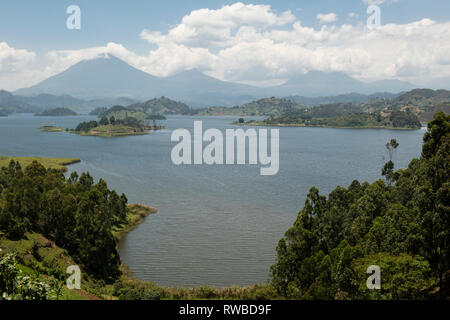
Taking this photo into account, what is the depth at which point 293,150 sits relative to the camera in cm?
9400

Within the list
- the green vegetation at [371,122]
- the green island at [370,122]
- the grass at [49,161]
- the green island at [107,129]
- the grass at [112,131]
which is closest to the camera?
the grass at [49,161]

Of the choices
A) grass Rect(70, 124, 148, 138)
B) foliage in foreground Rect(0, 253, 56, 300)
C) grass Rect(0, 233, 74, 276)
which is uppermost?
grass Rect(70, 124, 148, 138)

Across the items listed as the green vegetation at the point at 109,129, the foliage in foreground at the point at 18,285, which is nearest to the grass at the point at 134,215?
the foliage in foreground at the point at 18,285

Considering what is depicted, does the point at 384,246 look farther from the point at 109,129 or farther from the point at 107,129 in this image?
the point at 107,129

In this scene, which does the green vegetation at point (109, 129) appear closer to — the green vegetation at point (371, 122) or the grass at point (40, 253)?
the green vegetation at point (371, 122)

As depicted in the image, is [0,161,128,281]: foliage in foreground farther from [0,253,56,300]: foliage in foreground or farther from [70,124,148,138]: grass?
[70,124,148,138]: grass

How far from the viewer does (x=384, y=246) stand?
58.9ft

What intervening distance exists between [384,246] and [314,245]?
5150mm

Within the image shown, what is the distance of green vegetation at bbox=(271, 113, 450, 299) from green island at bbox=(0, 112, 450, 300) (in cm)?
5

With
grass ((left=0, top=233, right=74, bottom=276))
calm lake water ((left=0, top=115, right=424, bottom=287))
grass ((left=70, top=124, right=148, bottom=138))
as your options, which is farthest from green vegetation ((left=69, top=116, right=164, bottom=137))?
grass ((left=0, top=233, right=74, bottom=276))

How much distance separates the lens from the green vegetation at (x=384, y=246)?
16047 mm

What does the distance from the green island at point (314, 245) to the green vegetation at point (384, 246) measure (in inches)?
1.8

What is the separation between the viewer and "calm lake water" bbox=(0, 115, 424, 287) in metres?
27.9
